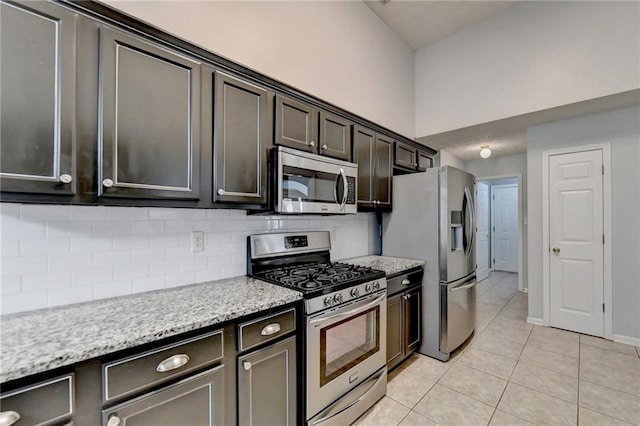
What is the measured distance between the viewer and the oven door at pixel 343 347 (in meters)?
1.63

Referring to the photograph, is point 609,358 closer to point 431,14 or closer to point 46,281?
point 431,14

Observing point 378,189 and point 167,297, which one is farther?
point 378,189

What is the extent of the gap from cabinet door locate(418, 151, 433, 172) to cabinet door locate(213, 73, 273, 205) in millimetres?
2319

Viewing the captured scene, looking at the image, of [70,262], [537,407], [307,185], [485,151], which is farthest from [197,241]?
[485,151]

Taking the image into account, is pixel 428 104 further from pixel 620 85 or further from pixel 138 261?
pixel 138 261

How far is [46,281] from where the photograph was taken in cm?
133

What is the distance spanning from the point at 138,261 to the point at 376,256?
2.30 m

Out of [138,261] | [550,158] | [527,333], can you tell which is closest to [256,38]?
[138,261]

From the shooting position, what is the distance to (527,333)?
3246mm

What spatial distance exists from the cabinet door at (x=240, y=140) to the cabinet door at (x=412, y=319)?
165cm

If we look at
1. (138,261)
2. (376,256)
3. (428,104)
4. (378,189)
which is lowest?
(376,256)

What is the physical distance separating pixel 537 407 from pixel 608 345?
→ 1.74 meters

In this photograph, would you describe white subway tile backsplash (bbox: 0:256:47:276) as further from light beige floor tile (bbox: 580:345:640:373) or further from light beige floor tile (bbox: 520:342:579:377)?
light beige floor tile (bbox: 580:345:640:373)

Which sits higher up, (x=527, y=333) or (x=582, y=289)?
(x=582, y=289)
